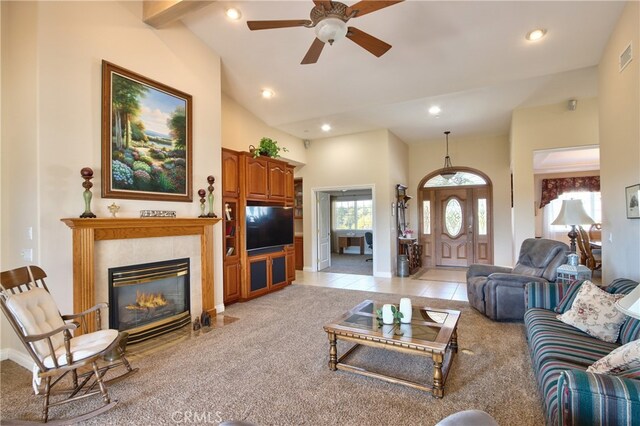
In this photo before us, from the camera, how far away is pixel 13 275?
2.29m

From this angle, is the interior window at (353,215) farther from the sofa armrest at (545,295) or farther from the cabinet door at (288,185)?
the sofa armrest at (545,295)

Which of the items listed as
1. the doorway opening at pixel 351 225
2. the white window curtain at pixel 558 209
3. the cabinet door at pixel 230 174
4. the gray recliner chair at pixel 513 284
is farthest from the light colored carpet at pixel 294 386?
the white window curtain at pixel 558 209

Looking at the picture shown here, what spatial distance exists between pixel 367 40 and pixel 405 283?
4.62 m

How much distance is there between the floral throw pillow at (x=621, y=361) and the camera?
4.98ft

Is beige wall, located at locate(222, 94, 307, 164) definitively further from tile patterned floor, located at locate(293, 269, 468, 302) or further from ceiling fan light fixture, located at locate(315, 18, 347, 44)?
ceiling fan light fixture, located at locate(315, 18, 347, 44)

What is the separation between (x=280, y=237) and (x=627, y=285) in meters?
4.68

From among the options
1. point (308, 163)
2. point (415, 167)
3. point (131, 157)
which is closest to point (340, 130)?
point (308, 163)

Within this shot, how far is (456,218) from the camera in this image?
7969 mm

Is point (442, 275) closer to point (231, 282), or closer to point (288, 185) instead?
point (288, 185)

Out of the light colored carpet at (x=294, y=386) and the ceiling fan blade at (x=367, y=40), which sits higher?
the ceiling fan blade at (x=367, y=40)

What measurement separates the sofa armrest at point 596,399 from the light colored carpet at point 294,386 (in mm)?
723

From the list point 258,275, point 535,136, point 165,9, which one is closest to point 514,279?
point 535,136

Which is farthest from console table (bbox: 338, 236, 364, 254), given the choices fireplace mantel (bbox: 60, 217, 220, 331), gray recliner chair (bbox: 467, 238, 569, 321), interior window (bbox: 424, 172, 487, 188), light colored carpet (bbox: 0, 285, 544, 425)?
fireplace mantel (bbox: 60, 217, 220, 331)

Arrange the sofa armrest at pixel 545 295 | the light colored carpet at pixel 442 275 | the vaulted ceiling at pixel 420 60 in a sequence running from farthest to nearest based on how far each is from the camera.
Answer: the light colored carpet at pixel 442 275
the vaulted ceiling at pixel 420 60
the sofa armrest at pixel 545 295
